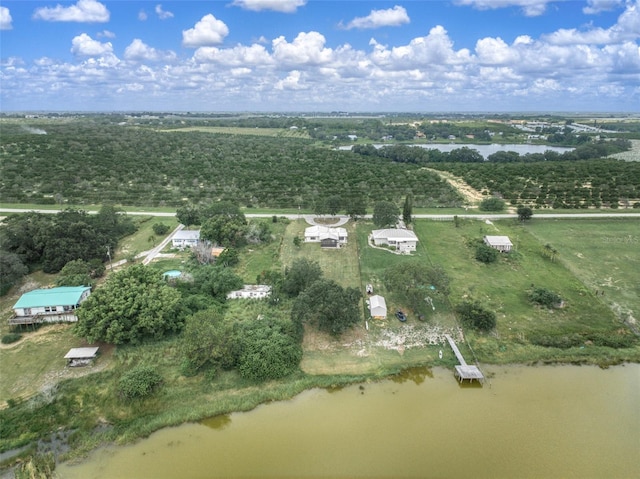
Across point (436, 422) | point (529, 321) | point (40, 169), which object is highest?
point (40, 169)

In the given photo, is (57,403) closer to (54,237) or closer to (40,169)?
(54,237)

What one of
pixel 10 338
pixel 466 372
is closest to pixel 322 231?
pixel 466 372

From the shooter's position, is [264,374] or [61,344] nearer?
[264,374]

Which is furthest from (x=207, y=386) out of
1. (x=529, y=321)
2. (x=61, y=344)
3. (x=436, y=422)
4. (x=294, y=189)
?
(x=294, y=189)

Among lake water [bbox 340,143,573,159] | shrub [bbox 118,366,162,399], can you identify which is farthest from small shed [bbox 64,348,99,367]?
lake water [bbox 340,143,573,159]

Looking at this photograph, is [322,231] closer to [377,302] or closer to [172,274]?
[377,302]

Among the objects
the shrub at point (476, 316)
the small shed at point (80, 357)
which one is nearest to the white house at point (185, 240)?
the small shed at point (80, 357)
